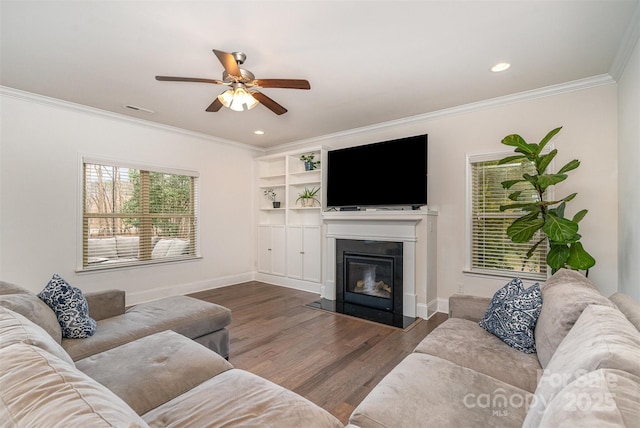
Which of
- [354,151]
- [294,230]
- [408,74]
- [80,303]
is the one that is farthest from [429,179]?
[80,303]

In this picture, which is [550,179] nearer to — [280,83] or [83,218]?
[280,83]

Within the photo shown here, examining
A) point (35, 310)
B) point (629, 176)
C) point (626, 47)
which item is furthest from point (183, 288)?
point (626, 47)

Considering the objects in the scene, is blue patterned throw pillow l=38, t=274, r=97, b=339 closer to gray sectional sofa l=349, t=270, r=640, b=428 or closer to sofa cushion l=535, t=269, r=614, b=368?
gray sectional sofa l=349, t=270, r=640, b=428

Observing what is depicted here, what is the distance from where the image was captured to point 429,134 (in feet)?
13.3

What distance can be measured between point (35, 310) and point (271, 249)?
3.97m

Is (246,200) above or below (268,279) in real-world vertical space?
above

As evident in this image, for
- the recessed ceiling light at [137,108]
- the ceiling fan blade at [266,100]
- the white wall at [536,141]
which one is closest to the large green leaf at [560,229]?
the white wall at [536,141]

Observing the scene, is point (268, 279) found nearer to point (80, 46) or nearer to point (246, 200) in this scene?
point (246, 200)

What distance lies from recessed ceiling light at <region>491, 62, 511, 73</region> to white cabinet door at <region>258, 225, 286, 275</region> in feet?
12.7

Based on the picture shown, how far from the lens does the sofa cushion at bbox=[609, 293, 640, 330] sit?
1.27 meters

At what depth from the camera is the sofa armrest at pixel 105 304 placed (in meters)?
Result: 2.40

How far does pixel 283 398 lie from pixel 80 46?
10.0ft

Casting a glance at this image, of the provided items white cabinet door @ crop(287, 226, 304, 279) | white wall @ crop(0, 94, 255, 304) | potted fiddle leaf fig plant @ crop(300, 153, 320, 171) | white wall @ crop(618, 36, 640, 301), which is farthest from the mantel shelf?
white wall @ crop(0, 94, 255, 304)

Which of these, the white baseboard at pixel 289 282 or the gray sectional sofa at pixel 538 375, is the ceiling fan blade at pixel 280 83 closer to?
the gray sectional sofa at pixel 538 375
